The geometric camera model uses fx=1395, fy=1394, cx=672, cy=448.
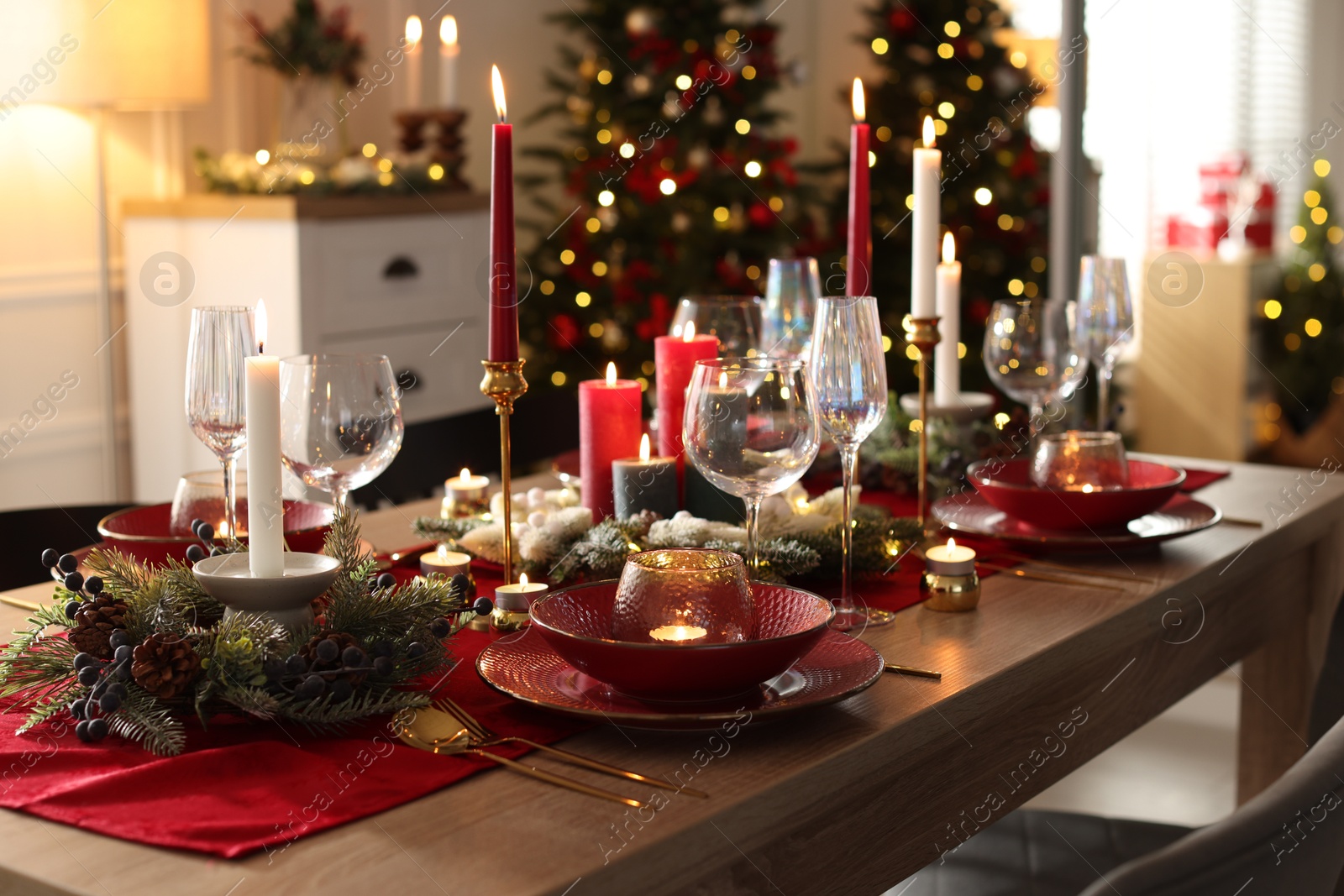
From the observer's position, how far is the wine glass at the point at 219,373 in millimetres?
1130

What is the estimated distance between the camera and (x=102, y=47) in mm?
2545

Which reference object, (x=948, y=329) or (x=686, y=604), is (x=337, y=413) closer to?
(x=686, y=604)

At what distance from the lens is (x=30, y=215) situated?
2.91m

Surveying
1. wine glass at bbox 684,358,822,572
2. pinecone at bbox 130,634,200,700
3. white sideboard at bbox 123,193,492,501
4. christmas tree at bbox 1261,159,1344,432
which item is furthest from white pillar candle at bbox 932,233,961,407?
christmas tree at bbox 1261,159,1344,432

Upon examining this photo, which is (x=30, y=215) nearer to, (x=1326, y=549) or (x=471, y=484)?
(x=471, y=484)

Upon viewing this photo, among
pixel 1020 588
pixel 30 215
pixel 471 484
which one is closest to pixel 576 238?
pixel 30 215

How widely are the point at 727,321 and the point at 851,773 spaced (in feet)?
2.64

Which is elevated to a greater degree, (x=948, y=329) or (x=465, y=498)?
(x=948, y=329)

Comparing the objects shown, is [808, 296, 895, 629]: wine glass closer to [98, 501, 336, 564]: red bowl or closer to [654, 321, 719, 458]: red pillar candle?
[654, 321, 719, 458]: red pillar candle

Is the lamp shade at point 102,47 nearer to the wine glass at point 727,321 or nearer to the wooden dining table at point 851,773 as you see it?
the wooden dining table at point 851,773

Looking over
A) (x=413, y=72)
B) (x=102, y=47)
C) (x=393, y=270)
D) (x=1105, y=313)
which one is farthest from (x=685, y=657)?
(x=413, y=72)

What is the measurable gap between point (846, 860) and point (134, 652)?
48 centimetres

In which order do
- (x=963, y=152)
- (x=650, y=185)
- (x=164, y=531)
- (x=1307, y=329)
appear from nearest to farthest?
(x=164, y=531) < (x=650, y=185) < (x=963, y=152) < (x=1307, y=329)

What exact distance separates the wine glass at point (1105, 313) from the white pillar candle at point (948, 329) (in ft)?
0.55
